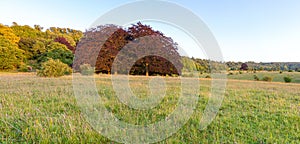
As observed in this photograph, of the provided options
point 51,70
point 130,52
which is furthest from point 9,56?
point 130,52

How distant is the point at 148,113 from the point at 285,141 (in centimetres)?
244

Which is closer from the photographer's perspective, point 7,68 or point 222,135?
point 222,135

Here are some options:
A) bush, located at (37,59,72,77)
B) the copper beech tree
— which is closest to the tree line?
the copper beech tree

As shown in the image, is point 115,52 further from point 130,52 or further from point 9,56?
point 9,56

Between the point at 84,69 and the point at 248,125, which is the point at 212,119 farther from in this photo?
the point at 84,69

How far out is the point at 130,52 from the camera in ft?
60.0

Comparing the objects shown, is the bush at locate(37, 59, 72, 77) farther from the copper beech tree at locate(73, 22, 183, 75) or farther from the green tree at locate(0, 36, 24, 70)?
the green tree at locate(0, 36, 24, 70)

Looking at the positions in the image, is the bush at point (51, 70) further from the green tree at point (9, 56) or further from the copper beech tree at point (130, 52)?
the green tree at point (9, 56)

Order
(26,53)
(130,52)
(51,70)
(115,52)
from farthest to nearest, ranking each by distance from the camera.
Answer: (26,53) < (115,52) < (130,52) < (51,70)

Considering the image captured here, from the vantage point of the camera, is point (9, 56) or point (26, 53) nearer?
point (9, 56)

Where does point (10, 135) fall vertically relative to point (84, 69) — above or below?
below

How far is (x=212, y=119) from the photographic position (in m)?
3.53

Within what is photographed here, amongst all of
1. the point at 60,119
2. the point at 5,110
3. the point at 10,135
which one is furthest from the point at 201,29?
the point at 5,110

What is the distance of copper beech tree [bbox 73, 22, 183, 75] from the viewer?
61.7ft
